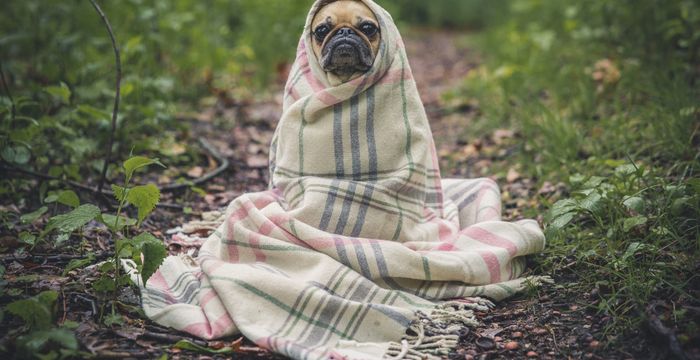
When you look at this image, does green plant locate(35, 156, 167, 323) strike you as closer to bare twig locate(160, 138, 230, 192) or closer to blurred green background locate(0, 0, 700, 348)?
blurred green background locate(0, 0, 700, 348)

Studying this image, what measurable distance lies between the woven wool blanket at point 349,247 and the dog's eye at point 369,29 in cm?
5

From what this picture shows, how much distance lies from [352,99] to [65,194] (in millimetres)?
1116

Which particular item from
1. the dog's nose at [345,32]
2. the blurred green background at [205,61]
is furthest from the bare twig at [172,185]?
the dog's nose at [345,32]

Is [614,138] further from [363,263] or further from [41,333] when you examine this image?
[41,333]

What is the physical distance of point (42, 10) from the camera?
5.22 meters

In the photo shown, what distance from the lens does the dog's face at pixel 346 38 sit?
2.36 m

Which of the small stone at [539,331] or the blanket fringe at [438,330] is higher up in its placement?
the blanket fringe at [438,330]

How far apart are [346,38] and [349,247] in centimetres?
79

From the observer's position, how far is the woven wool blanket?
208 centimetres

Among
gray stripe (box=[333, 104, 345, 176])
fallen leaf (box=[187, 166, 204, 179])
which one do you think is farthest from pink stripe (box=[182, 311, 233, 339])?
fallen leaf (box=[187, 166, 204, 179])

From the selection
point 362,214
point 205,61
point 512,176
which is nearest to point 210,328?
point 362,214

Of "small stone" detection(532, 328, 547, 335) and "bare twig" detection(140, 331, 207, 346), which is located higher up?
"bare twig" detection(140, 331, 207, 346)

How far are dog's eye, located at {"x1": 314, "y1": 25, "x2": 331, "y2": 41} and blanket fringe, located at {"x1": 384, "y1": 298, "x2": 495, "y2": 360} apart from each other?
113cm

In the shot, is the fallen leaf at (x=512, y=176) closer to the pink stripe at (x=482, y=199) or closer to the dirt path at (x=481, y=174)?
the dirt path at (x=481, y=174)
